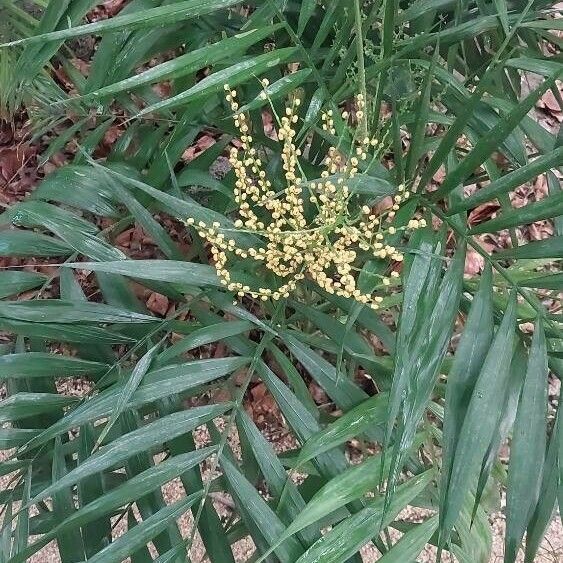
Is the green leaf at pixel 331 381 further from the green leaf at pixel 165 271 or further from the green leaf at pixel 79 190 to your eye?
the green leaf at pixel 79 190

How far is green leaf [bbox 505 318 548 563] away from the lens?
0.46m

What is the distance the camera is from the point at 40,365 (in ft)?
2.15

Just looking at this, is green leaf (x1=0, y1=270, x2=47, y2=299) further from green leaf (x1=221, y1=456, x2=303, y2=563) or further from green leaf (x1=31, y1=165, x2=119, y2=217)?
green leaf (x1=221, y1=456, x2=303, y2=563)

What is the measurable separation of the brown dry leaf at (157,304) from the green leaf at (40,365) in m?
0.44

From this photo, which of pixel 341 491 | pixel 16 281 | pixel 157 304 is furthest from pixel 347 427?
pixel 157 304

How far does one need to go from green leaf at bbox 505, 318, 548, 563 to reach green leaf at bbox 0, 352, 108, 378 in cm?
42

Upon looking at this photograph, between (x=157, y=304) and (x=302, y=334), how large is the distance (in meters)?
0.50

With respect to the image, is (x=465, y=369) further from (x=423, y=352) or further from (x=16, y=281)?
(x=16, y=281)

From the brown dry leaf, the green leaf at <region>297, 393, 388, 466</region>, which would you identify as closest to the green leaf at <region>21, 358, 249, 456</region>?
the green leaf at <region>297, 393, 388, 466</region>

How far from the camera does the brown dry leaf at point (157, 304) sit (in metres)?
1.13

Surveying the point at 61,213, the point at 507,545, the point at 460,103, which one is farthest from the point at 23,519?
the point at 460,103

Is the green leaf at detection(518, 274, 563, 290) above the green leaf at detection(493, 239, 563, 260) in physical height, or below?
below

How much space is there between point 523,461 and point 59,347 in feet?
2.67

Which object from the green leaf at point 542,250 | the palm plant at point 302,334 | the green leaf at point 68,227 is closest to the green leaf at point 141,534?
the palm plant at point 302,334
